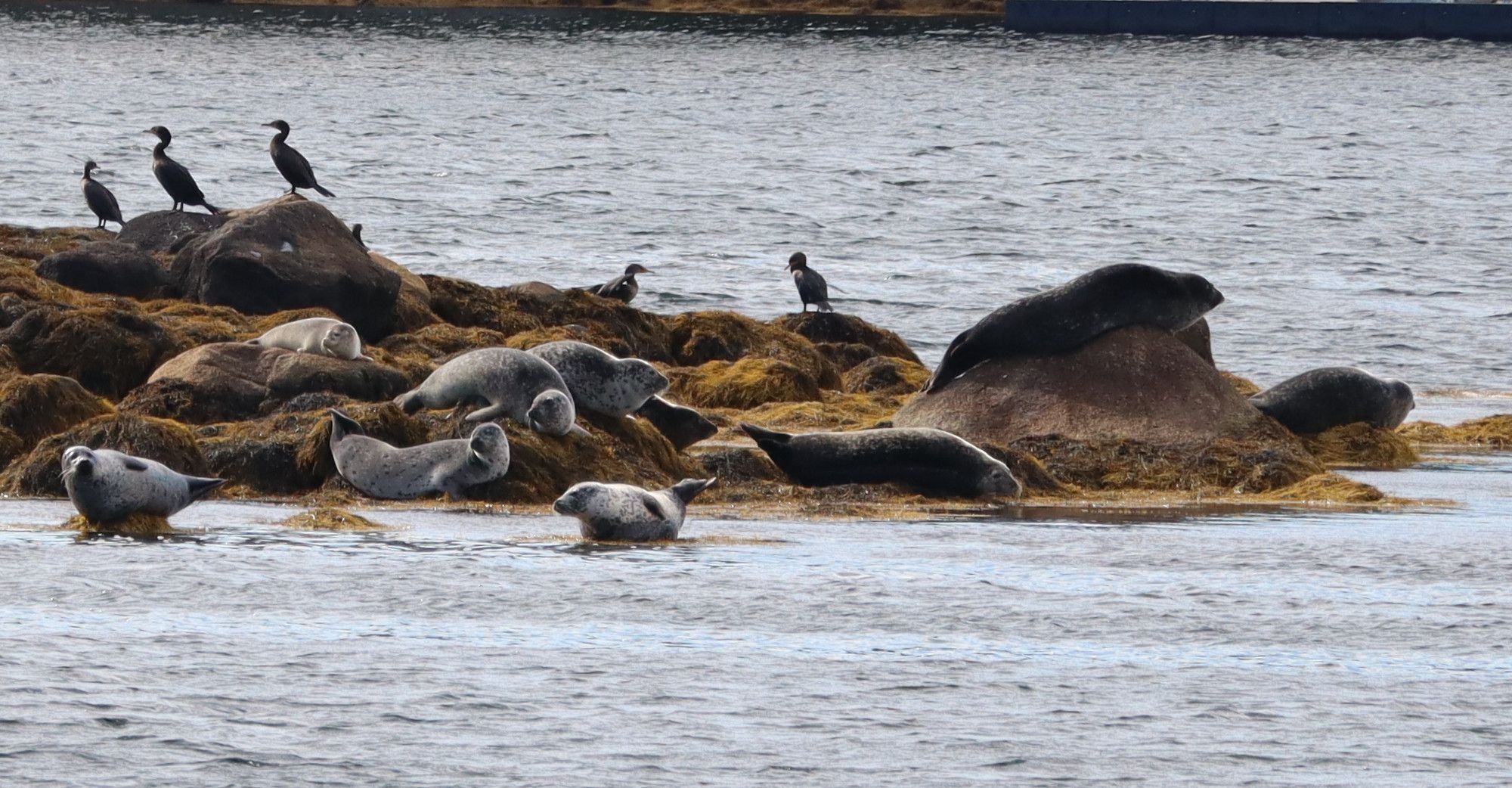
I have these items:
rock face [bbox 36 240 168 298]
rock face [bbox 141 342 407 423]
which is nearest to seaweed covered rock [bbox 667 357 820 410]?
rock face [bbox 141 342 407 423]

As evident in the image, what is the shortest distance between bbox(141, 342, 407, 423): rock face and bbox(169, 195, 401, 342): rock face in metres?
3.20

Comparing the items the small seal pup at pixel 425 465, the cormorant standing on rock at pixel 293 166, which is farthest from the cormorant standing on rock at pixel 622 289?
the small seal pup at pixel 425 465

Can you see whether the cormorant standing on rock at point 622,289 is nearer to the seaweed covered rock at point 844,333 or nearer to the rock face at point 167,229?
the seaweed covered rock at point 844,333

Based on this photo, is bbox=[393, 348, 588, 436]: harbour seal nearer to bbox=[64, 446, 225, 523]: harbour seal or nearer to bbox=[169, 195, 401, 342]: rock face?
bbox=[64, 446, 225, 523]: harbour seal

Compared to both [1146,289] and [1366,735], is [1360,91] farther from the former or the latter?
[1366,735]

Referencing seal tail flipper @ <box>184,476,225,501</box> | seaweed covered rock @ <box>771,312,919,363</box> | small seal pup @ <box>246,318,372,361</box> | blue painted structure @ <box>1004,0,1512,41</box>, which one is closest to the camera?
seal tail flipper @ <box>184,476,225,501</box>

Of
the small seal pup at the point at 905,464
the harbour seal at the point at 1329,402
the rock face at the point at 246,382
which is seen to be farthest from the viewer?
the harbour seal at the point at 1329,402

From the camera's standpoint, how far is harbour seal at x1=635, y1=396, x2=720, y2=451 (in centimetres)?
1286

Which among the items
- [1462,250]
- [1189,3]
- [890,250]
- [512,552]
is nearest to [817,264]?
[890,250]

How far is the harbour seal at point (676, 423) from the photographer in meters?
12.9

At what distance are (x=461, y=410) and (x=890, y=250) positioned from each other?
23989 millimetres

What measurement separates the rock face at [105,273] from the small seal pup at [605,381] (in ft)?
20.6

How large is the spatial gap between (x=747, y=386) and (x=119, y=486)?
7.57 meters

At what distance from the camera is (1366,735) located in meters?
6.42
